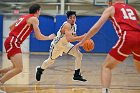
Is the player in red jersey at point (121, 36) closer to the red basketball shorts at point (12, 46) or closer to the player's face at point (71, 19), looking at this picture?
the red basketball shorts at point (12, 46)

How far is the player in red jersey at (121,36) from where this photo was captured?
5.19m

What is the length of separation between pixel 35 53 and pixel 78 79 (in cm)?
845

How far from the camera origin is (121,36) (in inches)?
207

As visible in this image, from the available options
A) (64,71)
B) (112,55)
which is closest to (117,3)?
(112,55)

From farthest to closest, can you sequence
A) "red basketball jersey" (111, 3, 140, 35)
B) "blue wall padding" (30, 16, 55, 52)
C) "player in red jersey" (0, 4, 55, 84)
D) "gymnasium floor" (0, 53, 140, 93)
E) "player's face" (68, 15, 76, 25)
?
"blue wall padding" (30, 16, 55, 52) < "player's face" (68, 15, 76, 25) < "gymnasium floor" (0, 53, 140, 93) < "player in red jersey" (0, 4, 55, 84) < "red basketball jersey" (111, 3, 140, 35)

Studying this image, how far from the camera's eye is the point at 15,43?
260 inches

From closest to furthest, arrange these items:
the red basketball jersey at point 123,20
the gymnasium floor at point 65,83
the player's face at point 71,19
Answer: the red basketball jersey at point 123,20 → the gymnasium floor at point 65,83 → the player's face at point 71,19

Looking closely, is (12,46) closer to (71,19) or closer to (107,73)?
(71,19)

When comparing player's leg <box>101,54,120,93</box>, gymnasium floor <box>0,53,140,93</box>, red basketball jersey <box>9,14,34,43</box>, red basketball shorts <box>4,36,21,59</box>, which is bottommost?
gymnasium floor <box>0,53,140,93</box>

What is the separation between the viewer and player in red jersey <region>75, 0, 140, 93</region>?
5.19m

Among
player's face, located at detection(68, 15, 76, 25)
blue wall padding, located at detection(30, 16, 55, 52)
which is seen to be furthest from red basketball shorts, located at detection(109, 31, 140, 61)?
blue wall padding, located at detection(30, 16, 55, 52)

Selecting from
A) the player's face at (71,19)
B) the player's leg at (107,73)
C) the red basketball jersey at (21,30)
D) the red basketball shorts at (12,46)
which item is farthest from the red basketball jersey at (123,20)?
the player's face at (71,19)

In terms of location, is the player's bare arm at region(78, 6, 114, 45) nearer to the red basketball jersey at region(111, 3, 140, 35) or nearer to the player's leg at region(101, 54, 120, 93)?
the red basketball jersey at region(111, 3, 140, 35)

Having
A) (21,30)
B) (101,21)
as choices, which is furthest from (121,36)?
(21,30)
